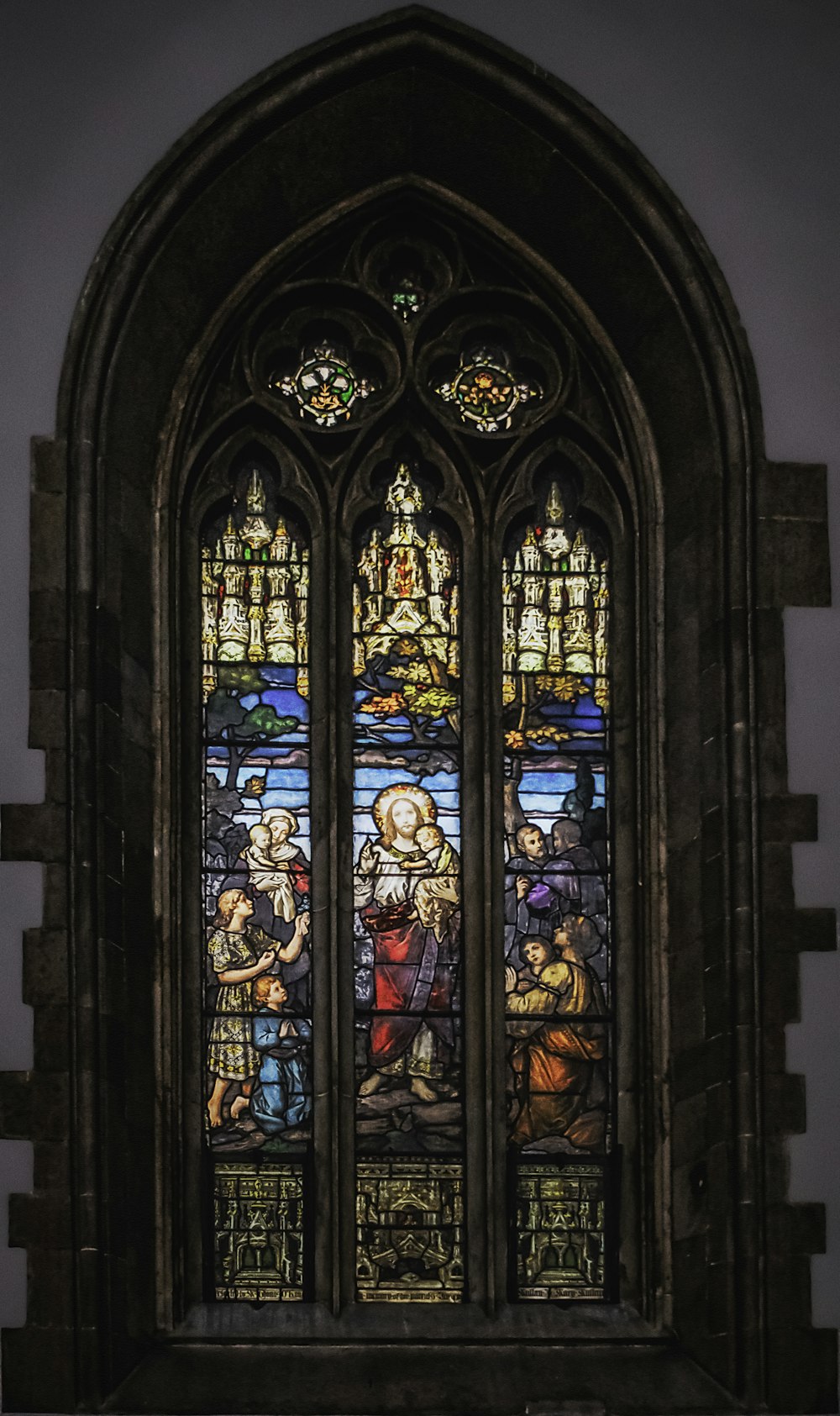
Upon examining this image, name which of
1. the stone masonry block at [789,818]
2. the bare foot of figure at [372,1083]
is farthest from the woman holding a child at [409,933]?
the stone masonry block at [789,818]

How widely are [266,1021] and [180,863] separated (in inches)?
23.5

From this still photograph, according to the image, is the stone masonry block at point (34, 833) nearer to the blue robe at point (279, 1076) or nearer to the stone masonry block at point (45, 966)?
the stone masonry block at point (45, 966)

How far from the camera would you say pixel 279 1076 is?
1055 centimetres

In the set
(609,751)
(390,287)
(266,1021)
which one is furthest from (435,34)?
(266,1021)

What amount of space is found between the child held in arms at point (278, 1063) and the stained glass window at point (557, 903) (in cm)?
70

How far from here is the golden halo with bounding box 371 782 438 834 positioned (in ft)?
35.4

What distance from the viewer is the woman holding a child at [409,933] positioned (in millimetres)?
10594

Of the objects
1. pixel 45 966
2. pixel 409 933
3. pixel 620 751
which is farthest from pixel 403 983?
pixel 45 966

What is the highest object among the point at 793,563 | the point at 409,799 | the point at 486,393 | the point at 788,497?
the point at 486,393

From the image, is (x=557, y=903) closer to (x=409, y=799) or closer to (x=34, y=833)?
(x=409, y=799)

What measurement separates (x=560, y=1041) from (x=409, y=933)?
62 cm

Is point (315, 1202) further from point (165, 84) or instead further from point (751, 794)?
point (165, 84)

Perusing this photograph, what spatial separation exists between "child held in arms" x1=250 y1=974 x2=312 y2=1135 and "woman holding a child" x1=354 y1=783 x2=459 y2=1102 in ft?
0.71

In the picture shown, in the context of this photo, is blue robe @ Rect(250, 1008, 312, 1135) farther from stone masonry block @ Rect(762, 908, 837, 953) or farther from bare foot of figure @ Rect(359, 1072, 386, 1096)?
stone masonry block @ Rect(762, 908, 837, 953)
